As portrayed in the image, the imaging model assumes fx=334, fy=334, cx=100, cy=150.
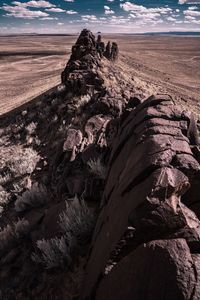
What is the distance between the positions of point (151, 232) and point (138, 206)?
0.97 feet

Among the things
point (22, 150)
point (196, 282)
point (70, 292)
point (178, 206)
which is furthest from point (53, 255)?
point (22, 150)

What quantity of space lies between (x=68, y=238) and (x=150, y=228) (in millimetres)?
1987

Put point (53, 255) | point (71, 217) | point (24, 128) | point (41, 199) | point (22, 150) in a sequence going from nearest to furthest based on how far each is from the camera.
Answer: point (53, 255), point (71, 217), point (41, 199), point (22, 150), point (24, 128)

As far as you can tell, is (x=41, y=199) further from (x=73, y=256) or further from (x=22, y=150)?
(x=22, y=150)

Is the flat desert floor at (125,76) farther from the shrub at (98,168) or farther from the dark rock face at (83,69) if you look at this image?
the shrub at (98,168)

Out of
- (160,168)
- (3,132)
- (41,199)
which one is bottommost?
(3,132)

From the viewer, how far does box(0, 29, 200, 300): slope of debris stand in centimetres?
297

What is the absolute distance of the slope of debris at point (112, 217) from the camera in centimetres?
297

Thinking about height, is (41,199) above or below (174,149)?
below

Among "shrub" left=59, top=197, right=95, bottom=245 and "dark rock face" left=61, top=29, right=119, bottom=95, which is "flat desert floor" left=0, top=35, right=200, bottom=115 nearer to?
"dark rock face" left=61, top=29, right=119, bottom=95

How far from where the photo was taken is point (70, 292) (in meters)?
4.38

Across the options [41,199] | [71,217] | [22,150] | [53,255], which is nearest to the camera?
[53,255]

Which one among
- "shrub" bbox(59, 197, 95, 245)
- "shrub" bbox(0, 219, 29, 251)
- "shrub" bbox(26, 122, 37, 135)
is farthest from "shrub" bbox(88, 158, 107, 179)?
"shrub" bbox(26, 122, 37, 135)

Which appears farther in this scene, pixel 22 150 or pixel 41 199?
pixel 22 150
